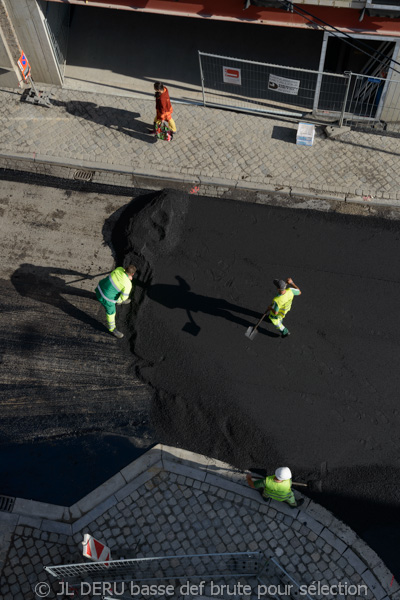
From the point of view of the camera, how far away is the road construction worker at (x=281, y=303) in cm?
910

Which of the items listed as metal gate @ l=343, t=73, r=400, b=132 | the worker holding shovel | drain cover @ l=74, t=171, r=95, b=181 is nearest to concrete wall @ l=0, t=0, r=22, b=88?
drain cover @ l=74, t=171, r=95, b=181

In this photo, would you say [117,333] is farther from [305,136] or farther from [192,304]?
[305,136]

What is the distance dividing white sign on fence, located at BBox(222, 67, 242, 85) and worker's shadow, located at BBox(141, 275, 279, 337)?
5381mm

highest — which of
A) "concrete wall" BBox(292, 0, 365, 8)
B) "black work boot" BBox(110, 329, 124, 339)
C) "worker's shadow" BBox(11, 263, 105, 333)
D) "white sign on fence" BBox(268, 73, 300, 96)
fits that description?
"concrete wall" BBox(292, 0, 365, 8)

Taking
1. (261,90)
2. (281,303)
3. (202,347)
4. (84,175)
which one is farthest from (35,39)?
(281,303)

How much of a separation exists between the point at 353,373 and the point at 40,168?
824cm

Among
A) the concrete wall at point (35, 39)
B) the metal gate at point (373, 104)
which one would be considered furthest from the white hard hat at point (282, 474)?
the concrete wall at point (35, 39)

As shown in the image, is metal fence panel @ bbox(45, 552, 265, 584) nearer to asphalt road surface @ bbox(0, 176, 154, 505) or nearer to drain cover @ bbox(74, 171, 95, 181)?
asphalt road surface @ bbox(0, 176, 154, 505)

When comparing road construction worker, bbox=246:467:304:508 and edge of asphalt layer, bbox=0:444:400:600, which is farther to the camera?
edge of asphalt layer, bbox=0:444:400:600

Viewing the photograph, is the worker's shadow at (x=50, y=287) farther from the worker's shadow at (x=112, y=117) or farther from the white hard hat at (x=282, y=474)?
the white hard hat at (x=282, y=474)

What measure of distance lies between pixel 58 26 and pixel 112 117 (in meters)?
2.83

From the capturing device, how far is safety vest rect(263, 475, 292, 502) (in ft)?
26.9

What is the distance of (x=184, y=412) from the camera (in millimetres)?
9508

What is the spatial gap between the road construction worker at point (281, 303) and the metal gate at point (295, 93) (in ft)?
17.1
